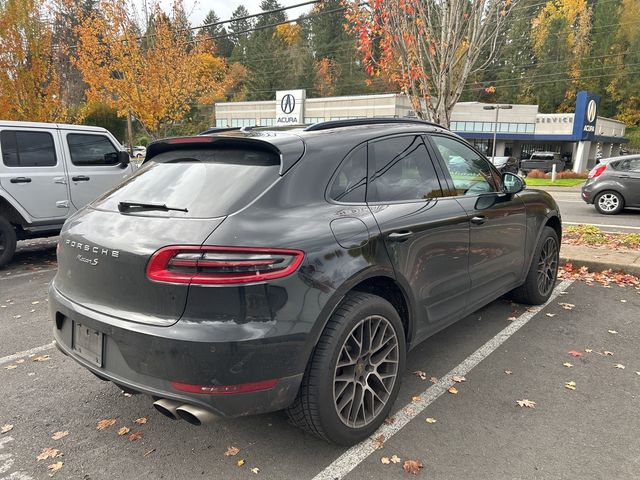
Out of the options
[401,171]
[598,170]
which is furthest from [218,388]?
[598,170]

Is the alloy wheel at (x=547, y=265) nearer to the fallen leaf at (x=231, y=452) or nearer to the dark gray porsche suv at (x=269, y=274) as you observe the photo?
the dark gray porsche suv at (x=269, y=274)

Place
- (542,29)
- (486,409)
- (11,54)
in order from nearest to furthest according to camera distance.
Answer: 1. (486,409)
2. (11,54)
3. (542,29)

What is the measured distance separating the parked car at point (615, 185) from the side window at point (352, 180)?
11.7 meters

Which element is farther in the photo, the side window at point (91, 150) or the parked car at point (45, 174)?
the side window at point (91, 150)

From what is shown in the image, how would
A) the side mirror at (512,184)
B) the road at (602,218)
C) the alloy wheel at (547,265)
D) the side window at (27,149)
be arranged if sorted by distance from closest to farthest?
the side mirror at (512,184) → the alloy wheel at (547,265) → the side window at (27,149) → the road at (602,218)

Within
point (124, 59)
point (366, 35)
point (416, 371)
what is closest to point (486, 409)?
point (416, 371)

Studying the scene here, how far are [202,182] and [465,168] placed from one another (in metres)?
2.27

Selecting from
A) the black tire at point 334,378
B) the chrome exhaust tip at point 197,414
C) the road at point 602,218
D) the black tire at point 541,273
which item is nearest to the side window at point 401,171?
the black tire at point 334,378

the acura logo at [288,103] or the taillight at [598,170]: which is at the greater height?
the acura logo at [288,103]

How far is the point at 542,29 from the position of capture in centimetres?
6372

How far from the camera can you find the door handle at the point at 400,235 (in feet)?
9.39

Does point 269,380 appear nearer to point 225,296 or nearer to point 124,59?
point 225,296

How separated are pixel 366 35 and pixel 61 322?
7.62m

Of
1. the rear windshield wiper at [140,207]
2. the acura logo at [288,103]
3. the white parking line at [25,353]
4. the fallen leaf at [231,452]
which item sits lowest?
the white parking line at [25,353]
